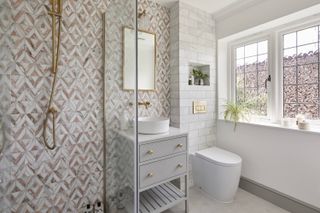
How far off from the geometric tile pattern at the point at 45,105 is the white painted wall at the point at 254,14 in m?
1.58

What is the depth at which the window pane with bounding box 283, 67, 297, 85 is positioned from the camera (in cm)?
202

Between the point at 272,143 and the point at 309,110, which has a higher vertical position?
the point at 309,110

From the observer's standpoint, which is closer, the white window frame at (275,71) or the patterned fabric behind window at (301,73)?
the patterned fabric behind window at (301,73)

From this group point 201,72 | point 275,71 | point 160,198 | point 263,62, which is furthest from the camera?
point 201,72

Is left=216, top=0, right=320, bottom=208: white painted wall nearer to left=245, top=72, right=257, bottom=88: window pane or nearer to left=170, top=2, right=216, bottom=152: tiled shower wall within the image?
left=170, top=2, right=216, bottom=152: tiled shower wall

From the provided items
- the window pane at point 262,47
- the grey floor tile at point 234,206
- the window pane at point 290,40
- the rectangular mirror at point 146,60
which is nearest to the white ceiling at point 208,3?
the rectangular mirror at point 146,60

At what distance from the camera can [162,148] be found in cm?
163

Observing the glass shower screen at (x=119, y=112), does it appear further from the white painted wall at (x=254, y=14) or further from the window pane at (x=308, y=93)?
the window pane at (x=308, y=93)

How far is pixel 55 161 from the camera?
1.57 meters

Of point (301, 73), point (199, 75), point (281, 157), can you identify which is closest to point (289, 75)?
point (301, 73)

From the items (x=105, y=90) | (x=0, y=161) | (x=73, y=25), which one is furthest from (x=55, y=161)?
(x=73, y=25)

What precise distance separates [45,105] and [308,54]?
106 inches

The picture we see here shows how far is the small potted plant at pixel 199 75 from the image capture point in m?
2.48

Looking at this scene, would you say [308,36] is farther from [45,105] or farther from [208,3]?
[45,105]
